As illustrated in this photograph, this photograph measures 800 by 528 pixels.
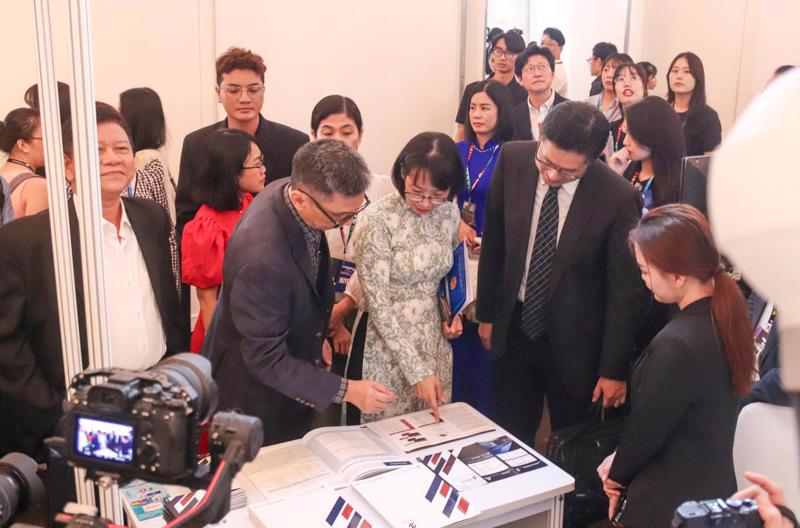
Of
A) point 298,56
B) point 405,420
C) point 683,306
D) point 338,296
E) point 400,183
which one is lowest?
point 405,420

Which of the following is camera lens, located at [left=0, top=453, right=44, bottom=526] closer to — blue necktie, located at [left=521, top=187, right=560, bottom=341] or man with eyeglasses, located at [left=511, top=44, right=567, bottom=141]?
blue necktie, located at [left=521, top=187, right=560, bottom=341]

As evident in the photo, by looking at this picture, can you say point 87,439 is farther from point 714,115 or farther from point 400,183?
point 714,115

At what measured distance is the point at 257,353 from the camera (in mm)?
1845

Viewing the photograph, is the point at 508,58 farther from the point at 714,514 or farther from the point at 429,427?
the point at 714,514

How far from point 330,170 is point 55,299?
2.67 ft

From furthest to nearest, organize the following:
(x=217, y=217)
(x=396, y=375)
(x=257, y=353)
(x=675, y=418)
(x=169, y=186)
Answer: (x=169, y=186) → (x=217, y=217) → (x=396, y=375) → (x=257, y=353) → (x=675, y=418)

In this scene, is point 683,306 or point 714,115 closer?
point 683,306

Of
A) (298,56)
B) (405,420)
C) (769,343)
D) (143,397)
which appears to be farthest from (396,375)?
(298,56)

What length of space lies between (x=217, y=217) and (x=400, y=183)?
0.67 m

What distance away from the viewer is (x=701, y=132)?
429 centimetres

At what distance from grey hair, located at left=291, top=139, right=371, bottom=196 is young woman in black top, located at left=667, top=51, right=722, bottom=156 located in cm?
302

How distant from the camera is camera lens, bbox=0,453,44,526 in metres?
1.06

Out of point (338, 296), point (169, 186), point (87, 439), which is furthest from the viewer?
point (169, 186)

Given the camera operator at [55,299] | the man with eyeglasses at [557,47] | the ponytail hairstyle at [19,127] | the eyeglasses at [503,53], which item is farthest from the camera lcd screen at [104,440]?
the man with eyeglasses at [557,47]
